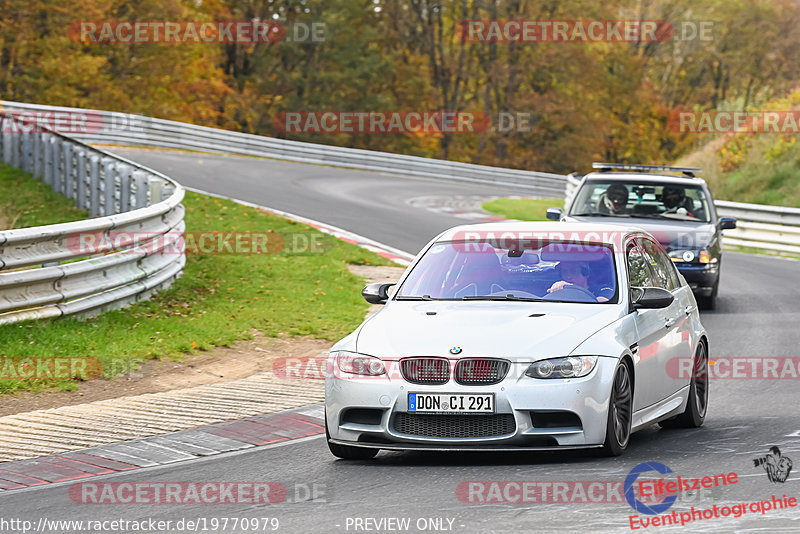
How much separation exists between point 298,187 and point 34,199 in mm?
9780

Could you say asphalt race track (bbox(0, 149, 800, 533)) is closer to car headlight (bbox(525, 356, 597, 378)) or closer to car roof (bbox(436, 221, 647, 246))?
car headlight (bbox(525, 356, 597, 378))

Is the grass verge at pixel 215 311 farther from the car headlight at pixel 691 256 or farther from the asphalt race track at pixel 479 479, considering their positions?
the car headlight at pixel 691 256

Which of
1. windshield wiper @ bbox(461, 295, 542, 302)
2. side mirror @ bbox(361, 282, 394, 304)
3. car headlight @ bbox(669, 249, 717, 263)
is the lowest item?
car headlight @ bbox(669, 249, 717, 263)

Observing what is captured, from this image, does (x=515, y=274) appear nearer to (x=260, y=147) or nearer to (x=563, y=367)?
(x=563, y=367)

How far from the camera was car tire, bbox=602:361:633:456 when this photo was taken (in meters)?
7.36

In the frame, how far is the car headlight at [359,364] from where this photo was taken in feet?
24.4

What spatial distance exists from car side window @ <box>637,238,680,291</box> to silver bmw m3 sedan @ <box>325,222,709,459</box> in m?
0.17

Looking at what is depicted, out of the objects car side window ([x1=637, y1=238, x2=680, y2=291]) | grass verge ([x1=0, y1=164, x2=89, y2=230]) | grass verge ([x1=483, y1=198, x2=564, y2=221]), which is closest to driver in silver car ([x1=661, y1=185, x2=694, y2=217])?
car side window ([x1=637, y1=238, x2=680, y2=291])

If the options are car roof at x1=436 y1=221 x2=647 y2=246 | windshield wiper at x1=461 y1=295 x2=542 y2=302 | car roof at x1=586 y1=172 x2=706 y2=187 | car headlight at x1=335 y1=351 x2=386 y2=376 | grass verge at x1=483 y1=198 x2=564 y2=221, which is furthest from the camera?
grass verge at x1=483 y1=198 x2=564 y2=221

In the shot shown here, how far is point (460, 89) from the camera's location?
68.8m

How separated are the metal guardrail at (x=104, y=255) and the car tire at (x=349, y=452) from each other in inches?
179

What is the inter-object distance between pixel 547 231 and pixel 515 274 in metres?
0.55

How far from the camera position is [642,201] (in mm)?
16531

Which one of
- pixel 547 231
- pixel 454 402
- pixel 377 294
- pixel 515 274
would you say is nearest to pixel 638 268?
pixel 547 231
